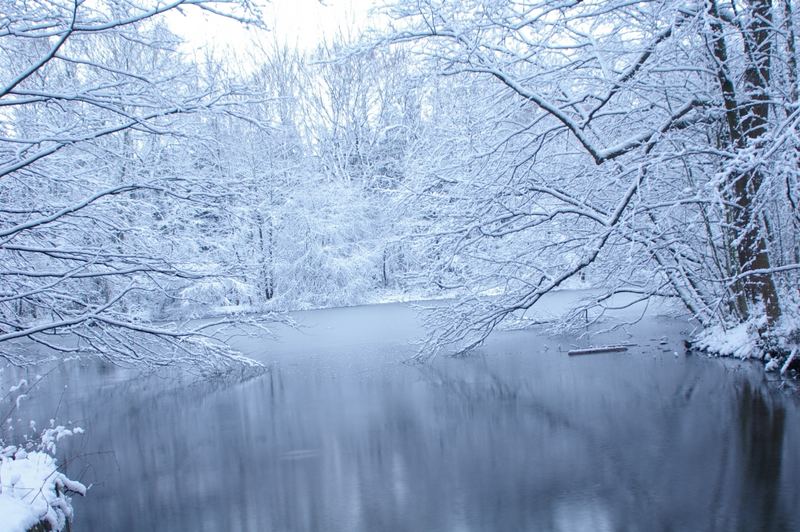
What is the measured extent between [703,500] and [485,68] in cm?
527

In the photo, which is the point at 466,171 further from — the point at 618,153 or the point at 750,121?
the point at 750,121

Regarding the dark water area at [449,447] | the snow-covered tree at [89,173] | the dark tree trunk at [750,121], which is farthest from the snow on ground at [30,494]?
the dark tree trunk at [750,121]

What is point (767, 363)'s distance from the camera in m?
9.58

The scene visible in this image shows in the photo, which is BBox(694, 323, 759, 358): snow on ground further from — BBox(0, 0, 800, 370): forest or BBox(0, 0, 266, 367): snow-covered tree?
BBox(0, 0, 266, 367): snow-covered tree

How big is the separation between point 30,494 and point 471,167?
7135mm

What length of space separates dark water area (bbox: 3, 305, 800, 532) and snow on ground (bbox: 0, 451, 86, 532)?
0.66 meters

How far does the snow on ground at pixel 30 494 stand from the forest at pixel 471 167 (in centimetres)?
92

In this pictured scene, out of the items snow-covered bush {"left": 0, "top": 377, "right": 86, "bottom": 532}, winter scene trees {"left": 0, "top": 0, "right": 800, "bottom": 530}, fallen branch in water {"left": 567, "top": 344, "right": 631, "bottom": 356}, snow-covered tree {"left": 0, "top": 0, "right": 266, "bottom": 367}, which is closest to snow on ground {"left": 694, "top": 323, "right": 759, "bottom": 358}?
winter scene trees {"left": 0, "top": 0, "right": 800, "bottom": 530}

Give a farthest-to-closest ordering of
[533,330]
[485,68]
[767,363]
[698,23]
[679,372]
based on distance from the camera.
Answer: [533,330] < [679,372] < [767,363] < [485,68] < [698,23]

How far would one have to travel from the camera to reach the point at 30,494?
15.9ft

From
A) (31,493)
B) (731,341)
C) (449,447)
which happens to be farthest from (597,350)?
(31,493)

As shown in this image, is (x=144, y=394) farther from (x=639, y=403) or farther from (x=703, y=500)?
(x=703, y=500)

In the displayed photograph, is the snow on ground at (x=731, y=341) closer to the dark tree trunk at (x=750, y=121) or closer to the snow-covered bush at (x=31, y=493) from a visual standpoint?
the dark tree trunk at (x=750, y=121)


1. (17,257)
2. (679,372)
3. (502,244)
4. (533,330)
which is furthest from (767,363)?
(17,257)
